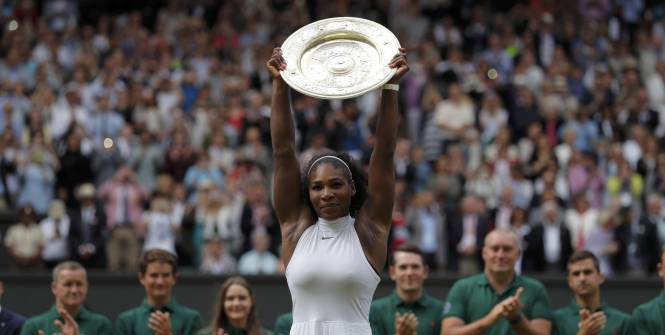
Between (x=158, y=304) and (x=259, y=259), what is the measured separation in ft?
18.0

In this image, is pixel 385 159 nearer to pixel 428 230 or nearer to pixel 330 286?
pixel 330 286

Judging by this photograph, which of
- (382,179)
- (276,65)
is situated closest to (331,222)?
(382,179)

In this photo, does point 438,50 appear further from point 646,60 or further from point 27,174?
point 27,174

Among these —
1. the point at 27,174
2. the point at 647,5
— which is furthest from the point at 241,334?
the point at 647,5

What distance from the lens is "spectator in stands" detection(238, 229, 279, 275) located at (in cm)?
1570

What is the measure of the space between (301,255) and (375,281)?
38cm

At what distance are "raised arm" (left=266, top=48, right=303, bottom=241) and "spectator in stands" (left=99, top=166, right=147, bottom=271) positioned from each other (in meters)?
9.83

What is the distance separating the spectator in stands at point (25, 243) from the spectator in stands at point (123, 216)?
0.84 meters

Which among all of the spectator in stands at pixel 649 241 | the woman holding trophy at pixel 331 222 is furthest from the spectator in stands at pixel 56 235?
the woman holding trophy at pixel 331 222

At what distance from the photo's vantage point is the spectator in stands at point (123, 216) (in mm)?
16656

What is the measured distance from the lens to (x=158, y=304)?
10.3 meters

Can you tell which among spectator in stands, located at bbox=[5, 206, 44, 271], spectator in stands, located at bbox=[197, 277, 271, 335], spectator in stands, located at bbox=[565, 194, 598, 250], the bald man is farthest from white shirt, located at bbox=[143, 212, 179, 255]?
the bald man

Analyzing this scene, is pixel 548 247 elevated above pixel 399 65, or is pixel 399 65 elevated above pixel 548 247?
pixel 548 247

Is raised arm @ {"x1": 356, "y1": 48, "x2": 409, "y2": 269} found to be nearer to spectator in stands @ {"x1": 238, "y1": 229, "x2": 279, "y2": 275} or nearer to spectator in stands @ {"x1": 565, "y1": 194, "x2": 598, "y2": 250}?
spectator in stands @ {"x1": 238, "y1": 229, "x2": 279, "y2": 275}
